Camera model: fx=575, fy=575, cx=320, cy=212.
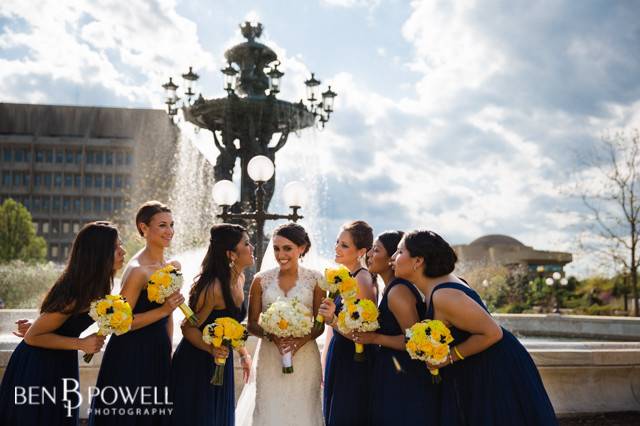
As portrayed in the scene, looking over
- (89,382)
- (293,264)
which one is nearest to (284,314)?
(293,264)

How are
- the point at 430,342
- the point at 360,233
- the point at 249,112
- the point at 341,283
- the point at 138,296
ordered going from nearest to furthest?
the point at 430,342, the point at 341,283, the point at 138,296, the point at 360,233, the point at 249,112

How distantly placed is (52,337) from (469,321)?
3007 millimetres

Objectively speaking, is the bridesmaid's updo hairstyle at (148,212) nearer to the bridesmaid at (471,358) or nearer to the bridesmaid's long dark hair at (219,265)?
the bridesmaid's long dark hair at (219,265)

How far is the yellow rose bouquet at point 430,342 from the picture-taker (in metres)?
3.75

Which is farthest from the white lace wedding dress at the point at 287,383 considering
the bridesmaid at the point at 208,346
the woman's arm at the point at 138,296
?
the woman's arm at the point at 138,296

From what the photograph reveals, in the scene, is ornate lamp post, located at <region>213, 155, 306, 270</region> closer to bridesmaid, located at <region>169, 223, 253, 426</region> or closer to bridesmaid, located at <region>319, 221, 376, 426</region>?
bridesmaid, located at <region>319, 221, 376, 426</region>

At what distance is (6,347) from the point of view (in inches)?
283

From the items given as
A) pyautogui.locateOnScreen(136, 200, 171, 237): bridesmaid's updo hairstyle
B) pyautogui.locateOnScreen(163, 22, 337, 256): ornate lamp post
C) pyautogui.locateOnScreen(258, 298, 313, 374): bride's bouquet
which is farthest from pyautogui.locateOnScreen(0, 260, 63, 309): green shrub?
pyautogui.locateOnScreen(258, 298, 313, 374): bride's bouquet

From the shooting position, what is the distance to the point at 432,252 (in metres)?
4.12

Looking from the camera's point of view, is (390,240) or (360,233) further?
(360,233)

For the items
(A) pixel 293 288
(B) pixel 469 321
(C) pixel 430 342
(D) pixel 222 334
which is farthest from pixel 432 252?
(D) pixel 222 334

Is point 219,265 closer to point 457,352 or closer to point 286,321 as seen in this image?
point 286,321

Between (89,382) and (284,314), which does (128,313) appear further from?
(89,382)

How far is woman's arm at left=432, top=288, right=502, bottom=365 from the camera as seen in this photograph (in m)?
3.87
